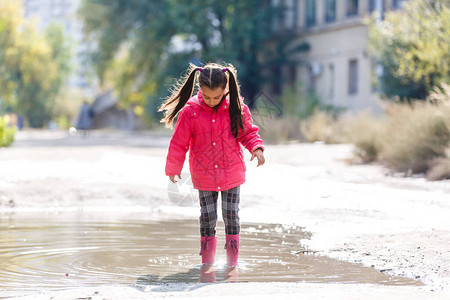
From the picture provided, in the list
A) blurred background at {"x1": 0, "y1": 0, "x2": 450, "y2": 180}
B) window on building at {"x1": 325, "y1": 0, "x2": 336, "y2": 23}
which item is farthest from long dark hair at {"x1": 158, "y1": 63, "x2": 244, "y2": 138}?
window on building at {"x1": 325, "y1": 0, "x2": 336, "y2": 23}

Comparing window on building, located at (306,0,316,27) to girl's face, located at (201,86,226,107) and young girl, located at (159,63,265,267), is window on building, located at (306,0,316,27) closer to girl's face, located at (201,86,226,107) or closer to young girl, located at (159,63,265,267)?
young girl, located at (159,63,265,267)

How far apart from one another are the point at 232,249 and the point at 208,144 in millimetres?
885

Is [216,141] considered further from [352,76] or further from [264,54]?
[264,54]

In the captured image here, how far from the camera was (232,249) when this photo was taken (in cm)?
714

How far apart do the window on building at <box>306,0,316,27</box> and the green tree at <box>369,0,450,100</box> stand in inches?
541

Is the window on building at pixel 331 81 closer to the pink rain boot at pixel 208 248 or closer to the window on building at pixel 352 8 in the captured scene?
the window on building at pixel 352 8

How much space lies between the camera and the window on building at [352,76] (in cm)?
3819

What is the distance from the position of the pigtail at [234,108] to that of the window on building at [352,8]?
32.1m

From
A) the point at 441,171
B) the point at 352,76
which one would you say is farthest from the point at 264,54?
the point at 441,171

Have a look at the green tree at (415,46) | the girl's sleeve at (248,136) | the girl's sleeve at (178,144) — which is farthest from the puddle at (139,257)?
the green tree at (415,46)

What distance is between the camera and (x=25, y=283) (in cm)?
629

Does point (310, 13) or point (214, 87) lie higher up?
point (310, 13)

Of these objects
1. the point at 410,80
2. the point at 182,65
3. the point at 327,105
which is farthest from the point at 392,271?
the point at 182,65

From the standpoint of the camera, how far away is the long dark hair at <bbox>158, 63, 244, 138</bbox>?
6.71m
